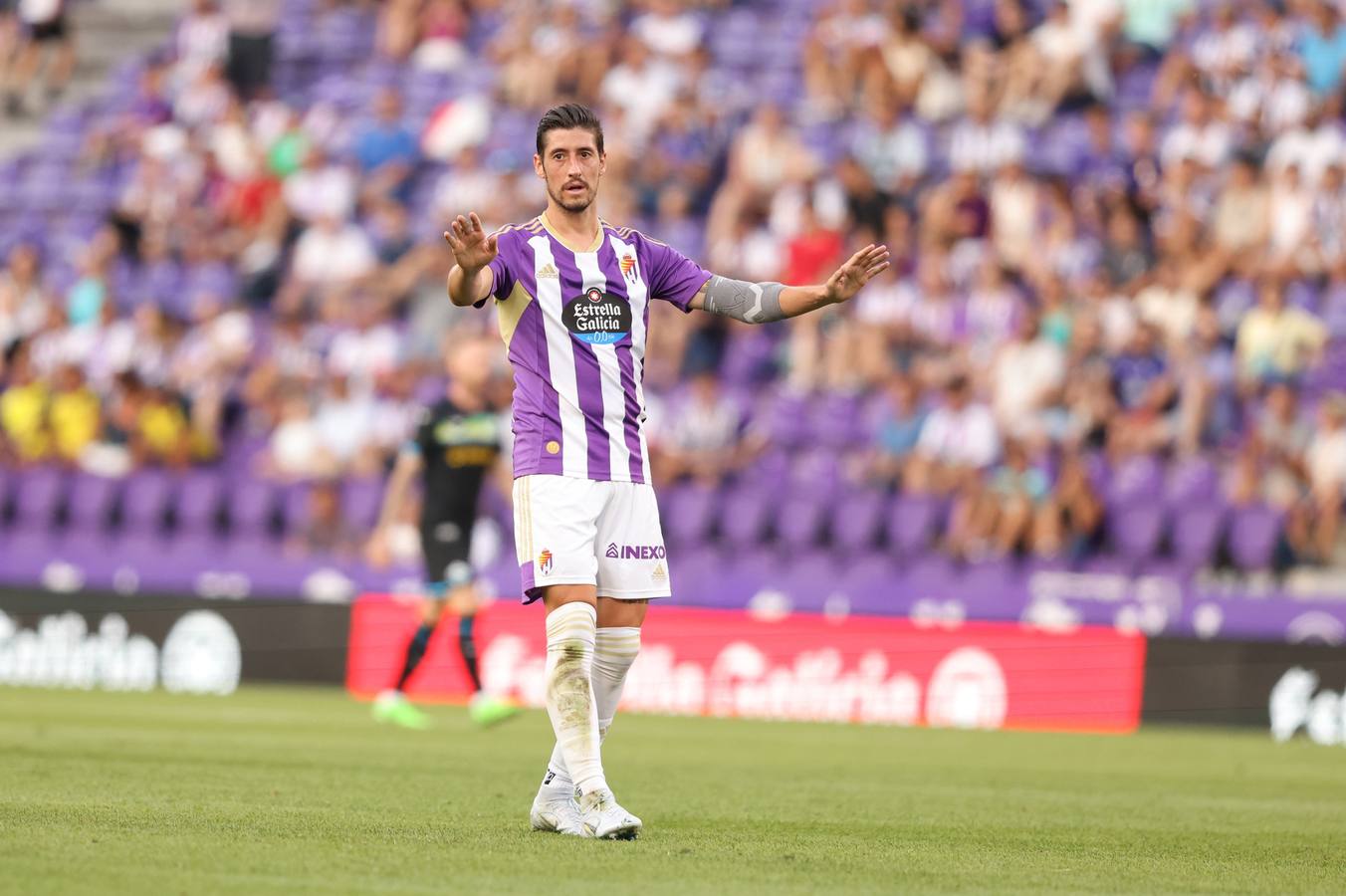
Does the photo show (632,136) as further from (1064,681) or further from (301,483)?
(1064,681)

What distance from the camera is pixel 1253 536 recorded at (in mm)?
16062

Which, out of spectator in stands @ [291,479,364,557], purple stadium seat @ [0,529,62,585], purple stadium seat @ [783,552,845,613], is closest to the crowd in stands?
spectator in stands @ [291,479,364,557]

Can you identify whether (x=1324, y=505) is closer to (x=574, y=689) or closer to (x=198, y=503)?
(x=574, y=689)

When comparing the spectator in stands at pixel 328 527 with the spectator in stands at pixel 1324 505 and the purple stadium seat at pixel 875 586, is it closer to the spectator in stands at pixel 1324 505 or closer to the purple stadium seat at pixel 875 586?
the purple stadium seat at pixel 875 586

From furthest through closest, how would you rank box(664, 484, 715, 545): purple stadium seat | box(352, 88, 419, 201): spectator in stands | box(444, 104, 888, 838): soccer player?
box(352, 88, 419, 201): spectator in stands → box(664, 484, 715, 545): purple stadium seat → box(444, 104, 888, 838): soccer player

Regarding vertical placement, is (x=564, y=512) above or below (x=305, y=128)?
below

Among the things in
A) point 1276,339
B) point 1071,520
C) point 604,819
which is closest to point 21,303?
point 1071,520

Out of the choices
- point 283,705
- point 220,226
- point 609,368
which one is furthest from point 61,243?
point 609,368

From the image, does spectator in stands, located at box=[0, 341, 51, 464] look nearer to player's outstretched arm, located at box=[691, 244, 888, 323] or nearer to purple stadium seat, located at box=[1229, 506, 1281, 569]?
purple stadium seat, located at box=[1229, 506, 1281, 569]

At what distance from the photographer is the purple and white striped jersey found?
24.3 feet

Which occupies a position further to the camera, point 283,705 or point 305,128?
point 305,128

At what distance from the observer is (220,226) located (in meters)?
23.3

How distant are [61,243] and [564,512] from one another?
60.4ft

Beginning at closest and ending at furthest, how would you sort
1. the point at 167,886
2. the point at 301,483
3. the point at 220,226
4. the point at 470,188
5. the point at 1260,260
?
the point at 167,886
the point at 1260,260
the point at 301,483
the point at 470,188
the point at 220,226
